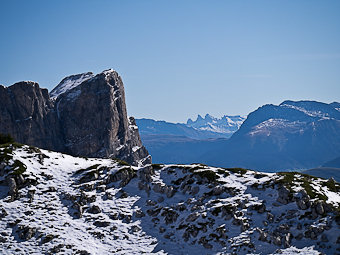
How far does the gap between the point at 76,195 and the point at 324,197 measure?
121ft

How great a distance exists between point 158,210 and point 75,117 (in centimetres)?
10959

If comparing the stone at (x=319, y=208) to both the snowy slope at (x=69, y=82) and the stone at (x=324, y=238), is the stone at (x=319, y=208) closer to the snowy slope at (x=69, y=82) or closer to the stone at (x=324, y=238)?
the stone at (x=324, y=238)

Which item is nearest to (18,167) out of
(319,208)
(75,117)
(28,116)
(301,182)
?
(301,182)

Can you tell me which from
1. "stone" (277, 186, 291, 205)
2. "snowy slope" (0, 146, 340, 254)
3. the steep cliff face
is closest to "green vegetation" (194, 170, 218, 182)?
"snowy slope" (0, 146, 340, 254)

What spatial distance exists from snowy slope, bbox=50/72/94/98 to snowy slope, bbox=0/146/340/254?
114630mm

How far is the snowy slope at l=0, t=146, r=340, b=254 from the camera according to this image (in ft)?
147

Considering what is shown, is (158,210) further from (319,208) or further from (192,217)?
(319,208)

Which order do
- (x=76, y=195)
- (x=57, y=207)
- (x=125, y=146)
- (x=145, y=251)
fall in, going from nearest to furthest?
(x=145, y=251)
(x=57, y=207)
(x=76, y=195)
(x=125, y=146)

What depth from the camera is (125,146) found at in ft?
559

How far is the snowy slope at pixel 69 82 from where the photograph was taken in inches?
7020

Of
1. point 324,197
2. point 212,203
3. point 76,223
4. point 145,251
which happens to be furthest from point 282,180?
point 76,223

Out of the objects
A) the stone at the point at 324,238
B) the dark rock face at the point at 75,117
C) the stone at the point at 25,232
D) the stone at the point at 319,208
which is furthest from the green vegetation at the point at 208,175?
the dark rock face at the point at 75,117

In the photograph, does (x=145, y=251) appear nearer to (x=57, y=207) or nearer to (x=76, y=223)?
(x=76, y=223)

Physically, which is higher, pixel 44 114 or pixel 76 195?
pixel 44 114
